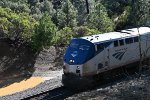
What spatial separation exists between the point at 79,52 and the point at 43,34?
28.3 ft

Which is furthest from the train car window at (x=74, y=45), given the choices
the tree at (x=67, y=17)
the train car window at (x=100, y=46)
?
the tree at (x=67, y=17)

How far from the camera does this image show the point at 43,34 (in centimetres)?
2914

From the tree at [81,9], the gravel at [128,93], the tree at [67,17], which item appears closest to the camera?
the gravel at [128,93]

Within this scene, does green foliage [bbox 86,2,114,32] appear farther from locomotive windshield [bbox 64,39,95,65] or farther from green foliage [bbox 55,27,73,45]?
locomotive windshield [bbox 64,39,95,65]

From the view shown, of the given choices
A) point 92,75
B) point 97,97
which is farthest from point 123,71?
point 97,97

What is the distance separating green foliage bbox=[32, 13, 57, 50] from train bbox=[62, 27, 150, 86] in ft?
25.1

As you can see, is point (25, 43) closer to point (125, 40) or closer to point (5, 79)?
point (5, 79)

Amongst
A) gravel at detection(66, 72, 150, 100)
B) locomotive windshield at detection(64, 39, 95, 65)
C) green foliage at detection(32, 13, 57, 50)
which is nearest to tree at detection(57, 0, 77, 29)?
green foliage at detection(32, 13, 57, 50)

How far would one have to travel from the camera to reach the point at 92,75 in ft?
69.5

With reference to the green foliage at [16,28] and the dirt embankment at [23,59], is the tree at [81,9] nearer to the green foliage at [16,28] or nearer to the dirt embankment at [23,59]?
the green foliage at [16,28]

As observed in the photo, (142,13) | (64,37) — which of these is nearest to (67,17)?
(64,37)

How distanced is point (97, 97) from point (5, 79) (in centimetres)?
1148

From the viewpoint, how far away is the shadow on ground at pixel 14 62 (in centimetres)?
2656

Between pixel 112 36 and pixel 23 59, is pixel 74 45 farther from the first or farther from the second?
pixel 23 59
